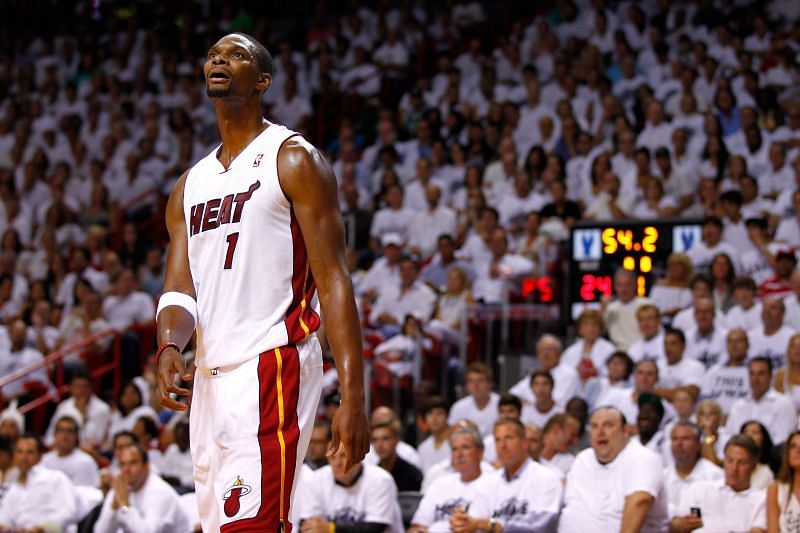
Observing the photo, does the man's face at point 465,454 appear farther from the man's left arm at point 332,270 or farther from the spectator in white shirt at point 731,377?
the man's left arm at point 332,270

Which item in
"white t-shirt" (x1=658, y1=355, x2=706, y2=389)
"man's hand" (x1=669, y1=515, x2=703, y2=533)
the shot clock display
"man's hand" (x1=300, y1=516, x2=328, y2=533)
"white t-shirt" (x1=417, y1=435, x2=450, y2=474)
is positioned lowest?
"man's hand" (x1=300, y1=516, x2=328, y2=533)

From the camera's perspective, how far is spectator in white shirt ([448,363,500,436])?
1109 cm

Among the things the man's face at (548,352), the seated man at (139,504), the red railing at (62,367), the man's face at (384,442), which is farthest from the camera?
the red railing at (62,367)

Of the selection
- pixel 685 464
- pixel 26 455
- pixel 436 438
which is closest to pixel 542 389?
pixel 436 438

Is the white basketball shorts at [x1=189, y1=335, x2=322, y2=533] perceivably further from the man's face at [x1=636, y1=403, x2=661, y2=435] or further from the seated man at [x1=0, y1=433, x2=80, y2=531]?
the seated man at [x1=0, y1=433, x2=80, y2=531]

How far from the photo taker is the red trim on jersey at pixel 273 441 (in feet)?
13.1

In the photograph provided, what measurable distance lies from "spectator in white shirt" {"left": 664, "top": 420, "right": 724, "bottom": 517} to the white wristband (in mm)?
5320

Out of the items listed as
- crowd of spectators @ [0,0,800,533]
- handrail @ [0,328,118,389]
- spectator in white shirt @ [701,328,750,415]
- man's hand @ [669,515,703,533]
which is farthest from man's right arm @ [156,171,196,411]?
handrail @ [0,328,118,389]

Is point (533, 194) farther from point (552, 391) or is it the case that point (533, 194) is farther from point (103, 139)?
point (103, 139)

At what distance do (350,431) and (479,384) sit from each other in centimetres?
727

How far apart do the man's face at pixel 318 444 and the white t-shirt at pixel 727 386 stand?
3238 millimetres

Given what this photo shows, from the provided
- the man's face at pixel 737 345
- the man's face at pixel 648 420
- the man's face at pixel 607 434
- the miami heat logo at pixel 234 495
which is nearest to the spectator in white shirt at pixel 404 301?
the man's face at pixel 737 345

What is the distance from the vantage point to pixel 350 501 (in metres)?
Result: 8.90

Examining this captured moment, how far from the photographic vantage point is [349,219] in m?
15.1
